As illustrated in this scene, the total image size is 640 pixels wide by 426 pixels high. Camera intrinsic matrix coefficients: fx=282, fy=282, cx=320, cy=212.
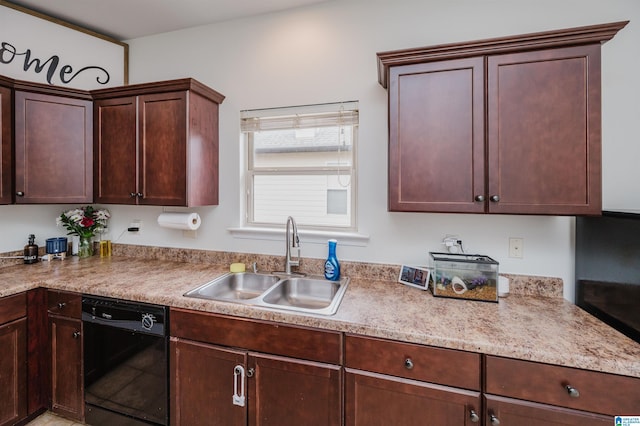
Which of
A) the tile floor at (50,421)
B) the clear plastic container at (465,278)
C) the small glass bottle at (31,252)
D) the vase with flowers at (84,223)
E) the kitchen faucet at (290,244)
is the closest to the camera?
the clear plastic container at (465,278)

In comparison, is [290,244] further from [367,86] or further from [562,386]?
[562,386]

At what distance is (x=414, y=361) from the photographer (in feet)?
3.91

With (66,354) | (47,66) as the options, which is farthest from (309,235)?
(47,66)

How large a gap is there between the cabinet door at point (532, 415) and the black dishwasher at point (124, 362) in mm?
1584

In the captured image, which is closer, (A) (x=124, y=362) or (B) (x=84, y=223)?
(A) (x=124, y=362)

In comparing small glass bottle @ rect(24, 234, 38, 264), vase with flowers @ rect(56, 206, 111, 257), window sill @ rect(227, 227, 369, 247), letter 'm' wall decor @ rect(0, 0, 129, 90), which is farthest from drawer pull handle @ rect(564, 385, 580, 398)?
letter 'm' wall decor @ rect(0, 0, 129, 90)

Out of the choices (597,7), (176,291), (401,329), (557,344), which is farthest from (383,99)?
(176,291)

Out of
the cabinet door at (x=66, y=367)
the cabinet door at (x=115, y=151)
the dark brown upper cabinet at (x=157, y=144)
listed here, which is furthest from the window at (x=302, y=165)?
the cabinet door at (x=66, y=367)

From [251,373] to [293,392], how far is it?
0.75 feet

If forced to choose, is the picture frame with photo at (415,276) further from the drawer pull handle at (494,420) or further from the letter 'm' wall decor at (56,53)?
the letter 'm' wall decor at (56,53)

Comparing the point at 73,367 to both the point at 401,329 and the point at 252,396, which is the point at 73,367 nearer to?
the point at 252,396

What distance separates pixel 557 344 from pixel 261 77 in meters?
2.31

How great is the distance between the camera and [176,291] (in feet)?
5.31

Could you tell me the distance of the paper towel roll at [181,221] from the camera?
2111 millimetres
